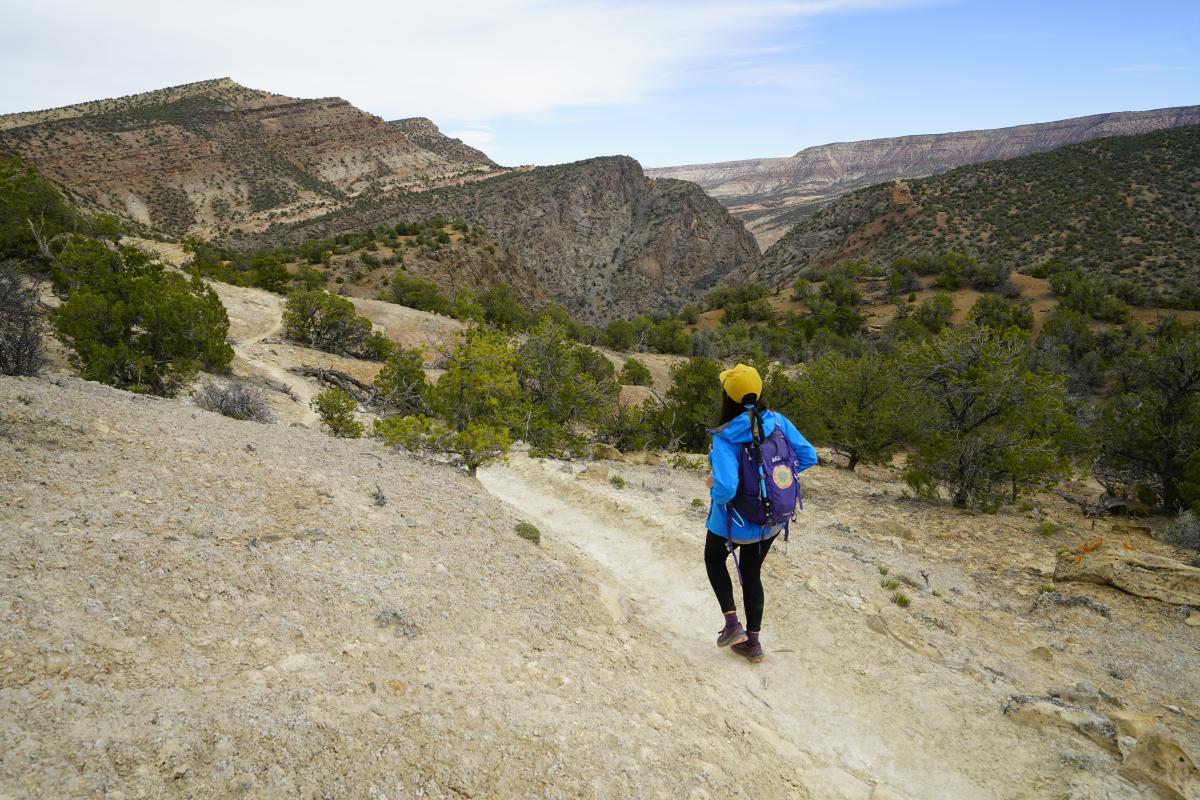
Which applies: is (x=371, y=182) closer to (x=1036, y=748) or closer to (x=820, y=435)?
(x=820, y=435)

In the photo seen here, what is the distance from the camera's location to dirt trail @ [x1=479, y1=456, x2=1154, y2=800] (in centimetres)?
413

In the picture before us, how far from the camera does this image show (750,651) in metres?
5.32

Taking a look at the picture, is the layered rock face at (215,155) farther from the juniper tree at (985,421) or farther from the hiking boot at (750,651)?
the hiking boot at (750,651)

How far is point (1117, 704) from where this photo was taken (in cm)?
518

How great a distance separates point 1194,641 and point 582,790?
8.02 metres

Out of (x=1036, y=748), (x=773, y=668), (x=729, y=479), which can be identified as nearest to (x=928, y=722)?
(x=1036, y=748)

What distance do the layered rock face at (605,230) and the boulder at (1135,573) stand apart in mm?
81829

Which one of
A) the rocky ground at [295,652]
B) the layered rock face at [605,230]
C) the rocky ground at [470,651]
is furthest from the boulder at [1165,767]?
the layered rock face at [605,230]

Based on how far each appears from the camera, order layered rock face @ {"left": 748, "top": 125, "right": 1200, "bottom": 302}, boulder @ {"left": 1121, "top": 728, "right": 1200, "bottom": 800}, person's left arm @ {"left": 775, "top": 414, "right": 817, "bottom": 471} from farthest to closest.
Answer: layered rock face @ {"left": 748, "top": 125, "right": 1200, "bottom": 302} < person's left arm @ {"left": 775, "top": 414, "right": 817, "bottom": 471} < boulder @ {"left": 1121, "top": 728, "right": 1200, "bottom": 800}

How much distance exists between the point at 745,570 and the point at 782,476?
905 mm

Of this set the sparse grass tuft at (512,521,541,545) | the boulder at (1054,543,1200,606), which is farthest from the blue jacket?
the boulder at (1054,543,1200,606)

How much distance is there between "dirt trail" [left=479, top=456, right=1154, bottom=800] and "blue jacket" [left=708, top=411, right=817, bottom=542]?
140cm

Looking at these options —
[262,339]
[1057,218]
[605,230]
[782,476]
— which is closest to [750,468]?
[782,476]

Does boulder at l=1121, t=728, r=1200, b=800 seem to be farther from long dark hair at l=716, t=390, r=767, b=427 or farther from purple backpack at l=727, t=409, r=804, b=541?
long dark hair at l=716, t=390, r=767, b=427
